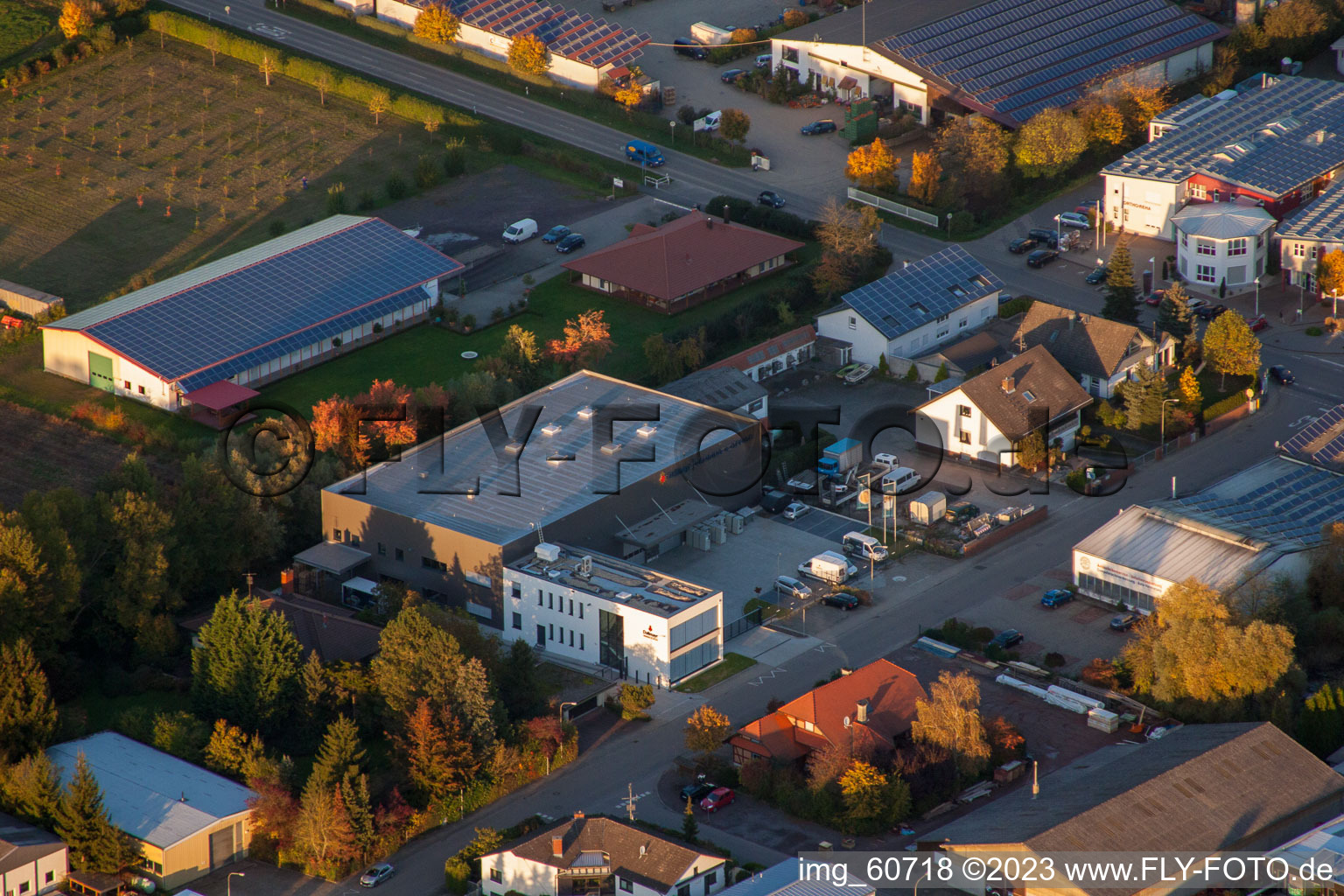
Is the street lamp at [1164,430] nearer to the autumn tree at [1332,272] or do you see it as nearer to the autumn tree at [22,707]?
the autumn tree at [1332,272]

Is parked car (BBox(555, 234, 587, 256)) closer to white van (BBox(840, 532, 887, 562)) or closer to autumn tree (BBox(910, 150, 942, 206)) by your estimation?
autumn tree (BBox(910, 150, 942, 206))

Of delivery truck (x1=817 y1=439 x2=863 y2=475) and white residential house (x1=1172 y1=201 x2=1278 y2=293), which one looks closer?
delivery truck (x1=817 y1=439 x2=863 y2=475)

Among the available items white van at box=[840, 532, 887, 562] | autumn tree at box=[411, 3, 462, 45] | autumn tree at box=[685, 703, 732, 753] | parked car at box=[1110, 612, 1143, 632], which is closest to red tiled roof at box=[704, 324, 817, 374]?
white van at box=[840, 532, 887, 562]

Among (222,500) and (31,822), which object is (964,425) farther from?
(31,822)

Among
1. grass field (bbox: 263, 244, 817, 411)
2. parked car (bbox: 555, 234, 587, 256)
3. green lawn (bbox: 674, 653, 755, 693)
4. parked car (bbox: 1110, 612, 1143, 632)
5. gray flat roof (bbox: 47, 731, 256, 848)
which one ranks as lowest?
green lawn (bbox: 674, 653, 755, 693)

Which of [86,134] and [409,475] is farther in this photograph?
[86,134]

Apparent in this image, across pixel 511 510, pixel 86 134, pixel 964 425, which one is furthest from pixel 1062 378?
pixel 86 134

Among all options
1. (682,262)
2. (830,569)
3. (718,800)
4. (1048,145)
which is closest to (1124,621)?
(830,569)

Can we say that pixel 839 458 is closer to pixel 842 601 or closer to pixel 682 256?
pixel 842 601
